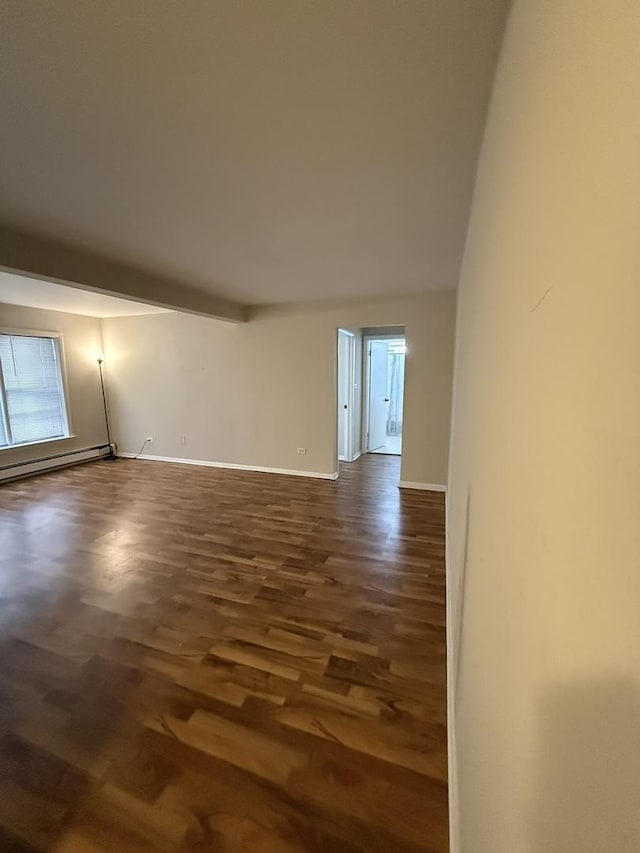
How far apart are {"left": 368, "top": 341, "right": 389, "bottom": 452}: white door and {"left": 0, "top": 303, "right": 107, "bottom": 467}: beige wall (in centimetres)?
467

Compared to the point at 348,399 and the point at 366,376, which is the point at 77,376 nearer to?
the point at 348,399

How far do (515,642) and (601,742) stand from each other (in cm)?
28

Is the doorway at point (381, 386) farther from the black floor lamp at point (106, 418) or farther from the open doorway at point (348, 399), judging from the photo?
the black floor lamp at point (106, 418)

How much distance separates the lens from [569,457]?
37 cm

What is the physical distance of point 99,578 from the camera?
8.70 ft

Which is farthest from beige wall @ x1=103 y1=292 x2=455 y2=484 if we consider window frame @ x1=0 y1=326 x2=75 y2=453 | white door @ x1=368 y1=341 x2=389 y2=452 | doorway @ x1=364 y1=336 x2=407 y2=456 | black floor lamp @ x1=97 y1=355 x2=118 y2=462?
white door @ x1=368 y1=341 x2=389 y2=452

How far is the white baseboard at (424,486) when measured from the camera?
444cm

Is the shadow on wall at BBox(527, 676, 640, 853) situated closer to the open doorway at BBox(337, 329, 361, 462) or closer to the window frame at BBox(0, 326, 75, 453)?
the open doorway at BBox(337, 329, 361, 462)

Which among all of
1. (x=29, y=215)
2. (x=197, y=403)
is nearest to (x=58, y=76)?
(x=29, y=215)

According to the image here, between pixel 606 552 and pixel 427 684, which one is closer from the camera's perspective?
pixel 606 552

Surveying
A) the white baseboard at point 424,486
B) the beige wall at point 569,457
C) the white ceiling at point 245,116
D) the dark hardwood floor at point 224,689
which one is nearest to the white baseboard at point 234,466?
the white baseboard at point 424,486

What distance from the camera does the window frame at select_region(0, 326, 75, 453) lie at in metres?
5.03

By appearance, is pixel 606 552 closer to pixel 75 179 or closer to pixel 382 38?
pixel 382 38

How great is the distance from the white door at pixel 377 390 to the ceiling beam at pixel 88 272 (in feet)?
10.1
